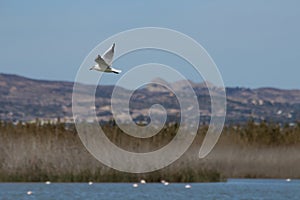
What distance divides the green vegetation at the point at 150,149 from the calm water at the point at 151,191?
43 cm

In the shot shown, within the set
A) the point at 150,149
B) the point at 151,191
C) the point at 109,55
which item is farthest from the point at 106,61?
the point at 150,149

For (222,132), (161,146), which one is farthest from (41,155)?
(222,132)

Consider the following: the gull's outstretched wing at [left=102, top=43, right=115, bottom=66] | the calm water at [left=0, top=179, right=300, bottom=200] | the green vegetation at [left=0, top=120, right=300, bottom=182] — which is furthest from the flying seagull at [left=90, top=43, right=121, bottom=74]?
the green vegetation at [left=0, top=120, right=300, bottom=182]

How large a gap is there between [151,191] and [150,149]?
4334 millimetres

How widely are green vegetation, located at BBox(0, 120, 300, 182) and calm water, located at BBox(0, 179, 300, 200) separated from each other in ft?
1.40

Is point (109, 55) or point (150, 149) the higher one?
point (109, 55)

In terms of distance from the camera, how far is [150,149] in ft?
121

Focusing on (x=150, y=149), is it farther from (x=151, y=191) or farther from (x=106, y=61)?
(x=106, y=61)

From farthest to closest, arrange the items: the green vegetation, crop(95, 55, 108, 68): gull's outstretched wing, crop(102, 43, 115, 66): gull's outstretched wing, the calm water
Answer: the green vegetation
the calm water
crop(95, 55, 108, 68): gull's outstretched wing
crop(102, 43, 115, 66): gull's outstretched wing

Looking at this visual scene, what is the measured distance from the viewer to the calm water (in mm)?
30894

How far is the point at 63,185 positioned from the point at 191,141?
6.21 meters

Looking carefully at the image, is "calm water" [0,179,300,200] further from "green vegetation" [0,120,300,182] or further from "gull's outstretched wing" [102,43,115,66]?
"gull's outstretched wing" [102,43,115,66]

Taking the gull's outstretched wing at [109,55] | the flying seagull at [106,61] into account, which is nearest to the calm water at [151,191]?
the flying seagull at [106,61]

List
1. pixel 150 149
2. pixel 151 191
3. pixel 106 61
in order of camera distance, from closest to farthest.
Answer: pixel 106 61 < pixel 151 191 < pixel 150 149
